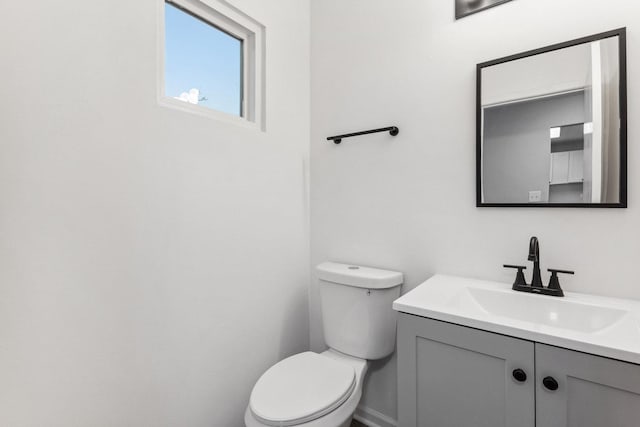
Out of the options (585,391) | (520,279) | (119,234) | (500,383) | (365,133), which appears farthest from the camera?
(365,133)

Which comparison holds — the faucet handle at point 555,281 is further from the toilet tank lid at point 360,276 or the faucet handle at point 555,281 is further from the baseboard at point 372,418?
the baseboard at point 372,418

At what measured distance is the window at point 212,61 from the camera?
132 cm

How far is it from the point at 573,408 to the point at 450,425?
342mm

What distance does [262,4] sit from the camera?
1588mm

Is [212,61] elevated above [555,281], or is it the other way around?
[212,61]

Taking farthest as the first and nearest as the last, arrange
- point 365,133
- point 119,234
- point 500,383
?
1. point 365,133
2. point 119,234
3. point 500,383

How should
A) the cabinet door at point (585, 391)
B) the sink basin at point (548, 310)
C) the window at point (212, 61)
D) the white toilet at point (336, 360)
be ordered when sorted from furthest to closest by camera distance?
the window at point (212, 61) → the white toilet at point (336, 360) → the sink basin at point (548, 310) → the cabinet door at point (585, 391)

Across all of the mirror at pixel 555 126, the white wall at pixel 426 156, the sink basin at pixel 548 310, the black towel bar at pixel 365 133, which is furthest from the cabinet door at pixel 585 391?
the black towel bar at pixel 365 133

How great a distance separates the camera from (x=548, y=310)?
1077mm

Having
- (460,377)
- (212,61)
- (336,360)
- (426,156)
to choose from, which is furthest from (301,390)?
(212,61)

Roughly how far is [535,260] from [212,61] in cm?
167

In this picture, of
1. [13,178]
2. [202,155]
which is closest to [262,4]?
[202,155]

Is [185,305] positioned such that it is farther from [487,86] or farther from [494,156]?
[487,86]

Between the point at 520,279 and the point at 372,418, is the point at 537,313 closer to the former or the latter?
the point at 520,279
